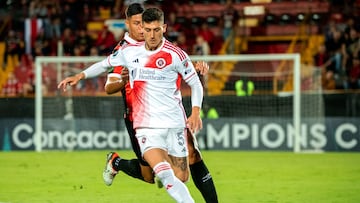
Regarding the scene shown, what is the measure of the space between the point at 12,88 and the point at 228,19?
21.8 ft

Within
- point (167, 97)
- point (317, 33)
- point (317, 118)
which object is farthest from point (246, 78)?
point (167, 97)

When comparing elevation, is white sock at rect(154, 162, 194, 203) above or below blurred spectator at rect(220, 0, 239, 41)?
below

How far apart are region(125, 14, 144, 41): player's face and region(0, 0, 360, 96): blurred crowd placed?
36.7ft

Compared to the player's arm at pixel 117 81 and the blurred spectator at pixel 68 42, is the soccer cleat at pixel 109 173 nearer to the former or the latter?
the player's arm at pixel 117 81

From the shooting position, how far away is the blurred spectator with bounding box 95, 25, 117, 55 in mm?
23234

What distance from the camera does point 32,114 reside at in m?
20.0

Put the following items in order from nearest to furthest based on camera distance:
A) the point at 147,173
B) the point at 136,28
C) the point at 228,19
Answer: the point at 136,28 → the point at 147,173 → the point at 228,19

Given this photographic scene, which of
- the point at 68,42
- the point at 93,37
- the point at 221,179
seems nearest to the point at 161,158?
the point at 221,179

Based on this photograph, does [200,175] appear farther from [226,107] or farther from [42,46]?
[42,46]

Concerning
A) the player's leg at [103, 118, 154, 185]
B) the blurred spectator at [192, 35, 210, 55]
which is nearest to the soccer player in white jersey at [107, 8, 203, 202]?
the player's leg at [103, 118, 154, 185]

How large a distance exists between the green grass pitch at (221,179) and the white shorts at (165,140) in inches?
81.6

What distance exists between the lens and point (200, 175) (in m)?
8.09

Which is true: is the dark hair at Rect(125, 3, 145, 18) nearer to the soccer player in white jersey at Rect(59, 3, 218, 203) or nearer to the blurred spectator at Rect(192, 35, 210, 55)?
the soccer player in white jersey at Rect(59, 3, 218, 203)

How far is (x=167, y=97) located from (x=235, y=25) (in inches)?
699
